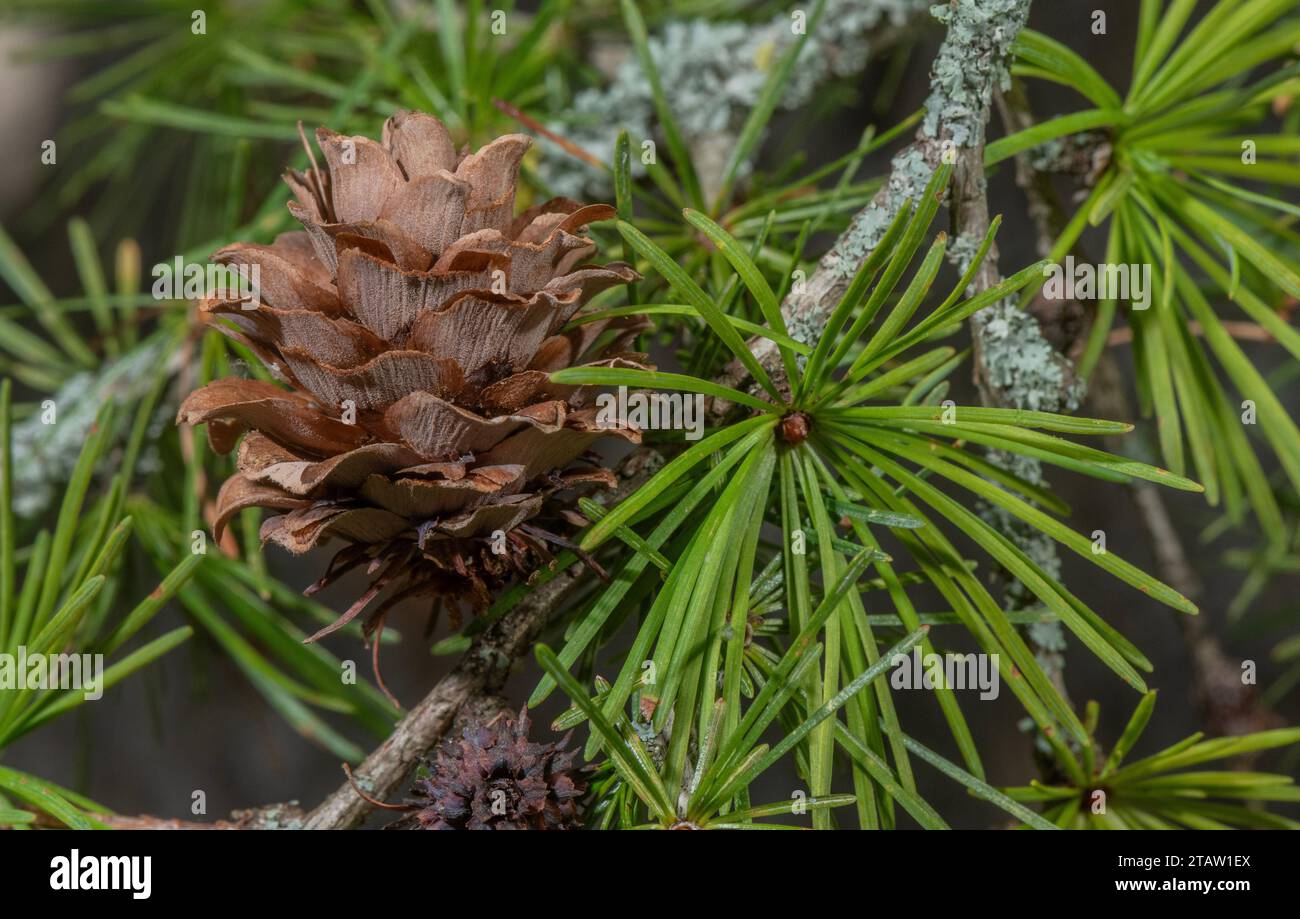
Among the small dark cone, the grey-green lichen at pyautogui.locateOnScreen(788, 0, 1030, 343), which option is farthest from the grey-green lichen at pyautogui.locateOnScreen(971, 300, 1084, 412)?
the small dark cone

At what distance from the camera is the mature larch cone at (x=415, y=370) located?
0.74 feet

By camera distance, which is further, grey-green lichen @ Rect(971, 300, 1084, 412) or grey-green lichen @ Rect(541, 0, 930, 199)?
grey-green lichen @ Rect(541, 0, 930, 199)

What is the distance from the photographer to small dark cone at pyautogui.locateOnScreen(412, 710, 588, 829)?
0.23m

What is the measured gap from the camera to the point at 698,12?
520mm

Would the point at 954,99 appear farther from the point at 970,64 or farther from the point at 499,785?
the point at 499,785

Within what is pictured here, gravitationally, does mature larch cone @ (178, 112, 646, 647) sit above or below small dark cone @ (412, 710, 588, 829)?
above

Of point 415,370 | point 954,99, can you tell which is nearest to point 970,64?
point 954,99

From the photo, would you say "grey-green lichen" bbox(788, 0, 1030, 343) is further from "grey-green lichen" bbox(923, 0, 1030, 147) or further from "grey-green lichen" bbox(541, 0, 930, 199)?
"grey-green lichen" bbox(541, 0, 930, 199)

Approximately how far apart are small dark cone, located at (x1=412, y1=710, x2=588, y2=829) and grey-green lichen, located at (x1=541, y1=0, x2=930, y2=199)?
0.29m

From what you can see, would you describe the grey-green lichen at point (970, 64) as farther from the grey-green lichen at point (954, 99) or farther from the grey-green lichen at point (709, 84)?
the grey-green lichen at point (709, 84)

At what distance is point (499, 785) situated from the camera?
0.24 m

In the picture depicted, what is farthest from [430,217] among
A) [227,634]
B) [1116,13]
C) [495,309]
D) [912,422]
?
[1116,13]

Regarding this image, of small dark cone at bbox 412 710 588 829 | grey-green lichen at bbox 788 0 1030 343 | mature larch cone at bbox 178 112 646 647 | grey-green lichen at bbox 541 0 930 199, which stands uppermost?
grey-green lichen at bbox 541 0 930 199
